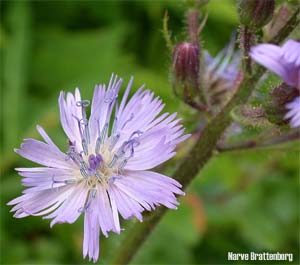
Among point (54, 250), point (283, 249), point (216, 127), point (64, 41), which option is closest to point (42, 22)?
point (64, 41)

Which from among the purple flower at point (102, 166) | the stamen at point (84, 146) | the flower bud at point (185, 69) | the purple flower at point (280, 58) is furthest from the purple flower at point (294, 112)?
the stamen at point (84, 146)

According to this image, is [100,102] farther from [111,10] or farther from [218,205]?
[111,10]

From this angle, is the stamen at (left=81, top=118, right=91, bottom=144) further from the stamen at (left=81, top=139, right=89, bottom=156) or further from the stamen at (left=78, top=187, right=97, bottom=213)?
the stamen at (left=78, top=187, right=97, bottom=213)

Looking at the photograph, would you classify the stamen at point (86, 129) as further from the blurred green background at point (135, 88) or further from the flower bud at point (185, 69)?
the blurred green background at point (135, 88)

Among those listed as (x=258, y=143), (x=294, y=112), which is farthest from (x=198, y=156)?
(x=294, y=112)

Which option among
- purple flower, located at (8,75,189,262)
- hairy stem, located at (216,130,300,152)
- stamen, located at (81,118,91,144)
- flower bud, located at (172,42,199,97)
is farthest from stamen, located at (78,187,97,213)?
hairy stem, located at (216,130,300,152)

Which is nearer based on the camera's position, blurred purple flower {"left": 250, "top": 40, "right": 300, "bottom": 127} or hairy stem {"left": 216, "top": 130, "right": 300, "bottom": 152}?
blurred purple flower {"left": 250, "top": 40, "right": 300, "bottom": 127}

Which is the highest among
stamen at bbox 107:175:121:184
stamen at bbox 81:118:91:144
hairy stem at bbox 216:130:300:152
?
hairy stem at bbox 216:130:300:152
